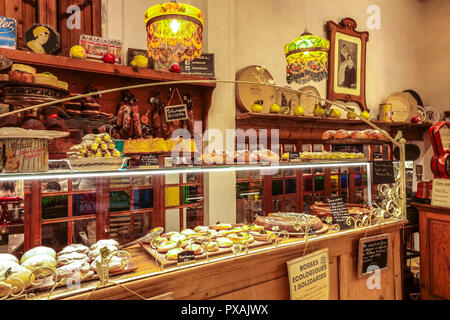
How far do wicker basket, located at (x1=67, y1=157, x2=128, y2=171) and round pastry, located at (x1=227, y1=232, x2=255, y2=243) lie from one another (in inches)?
27.4

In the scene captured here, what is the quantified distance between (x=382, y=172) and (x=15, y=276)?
2.07 m

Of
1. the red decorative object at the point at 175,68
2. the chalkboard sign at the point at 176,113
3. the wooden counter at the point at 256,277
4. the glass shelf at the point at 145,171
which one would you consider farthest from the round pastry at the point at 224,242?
the red decorative object at the point at 175,68

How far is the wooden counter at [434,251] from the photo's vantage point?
3105 millimetres

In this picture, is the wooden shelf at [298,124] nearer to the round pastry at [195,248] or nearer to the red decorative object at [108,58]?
the red decorative object at [108,58]

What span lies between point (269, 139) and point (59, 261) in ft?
11.6

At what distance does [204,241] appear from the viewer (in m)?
1.54

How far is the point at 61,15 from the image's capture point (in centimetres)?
329

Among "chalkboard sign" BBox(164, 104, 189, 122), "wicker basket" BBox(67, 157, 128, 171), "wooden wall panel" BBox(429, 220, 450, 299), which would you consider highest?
"chalkboard sign" BBox(164, 104, 189, 122)

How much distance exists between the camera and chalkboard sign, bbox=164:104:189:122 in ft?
10.1

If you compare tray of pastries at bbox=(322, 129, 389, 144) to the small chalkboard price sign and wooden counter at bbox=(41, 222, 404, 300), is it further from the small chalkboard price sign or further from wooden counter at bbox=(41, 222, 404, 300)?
the small chalkboard price sign

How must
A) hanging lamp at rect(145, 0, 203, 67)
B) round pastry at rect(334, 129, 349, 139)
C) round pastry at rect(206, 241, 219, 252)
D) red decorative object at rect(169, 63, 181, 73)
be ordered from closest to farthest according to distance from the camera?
round pastry at rect(206, 241, 219, 252)
hanging lamp at rect(145, 0, 203, 67)
round pastry at rect(334, 129, 349, 139)
red decorative object at rect(169, 63, 181, 73)

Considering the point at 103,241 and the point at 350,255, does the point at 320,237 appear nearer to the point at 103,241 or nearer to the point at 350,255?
the point at 350,255

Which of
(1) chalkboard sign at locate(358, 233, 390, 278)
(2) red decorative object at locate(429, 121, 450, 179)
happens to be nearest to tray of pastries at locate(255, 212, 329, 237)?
(1) chalkboard sign at locate(358, 233, 390, 278)

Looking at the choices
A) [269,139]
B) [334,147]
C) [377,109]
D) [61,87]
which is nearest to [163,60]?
[61,87]
